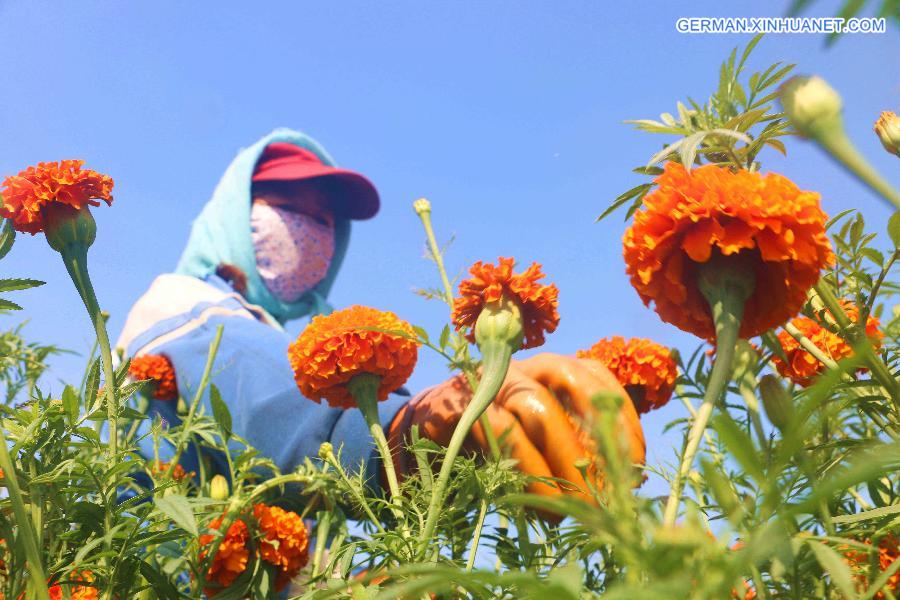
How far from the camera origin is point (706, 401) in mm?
355

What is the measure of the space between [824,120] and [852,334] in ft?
0.59

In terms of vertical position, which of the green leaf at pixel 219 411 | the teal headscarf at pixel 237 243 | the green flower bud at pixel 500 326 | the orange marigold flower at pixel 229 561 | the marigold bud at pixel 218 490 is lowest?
the orange marigold flower at pixel 229 561

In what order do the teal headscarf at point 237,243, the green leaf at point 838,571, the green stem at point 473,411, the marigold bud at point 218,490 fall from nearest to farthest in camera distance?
the green leaf at point 838,571, the green stem at point 473,411, the marigold bud at point 218,490, the teal headscarf at point 237,243

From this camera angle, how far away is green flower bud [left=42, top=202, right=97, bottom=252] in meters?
0.56

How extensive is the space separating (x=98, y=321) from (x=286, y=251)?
60.5 inches

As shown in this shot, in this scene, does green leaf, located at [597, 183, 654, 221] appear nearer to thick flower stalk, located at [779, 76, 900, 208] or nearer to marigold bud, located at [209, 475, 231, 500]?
thick flower stalk, located at [779, 76, 900, 208]

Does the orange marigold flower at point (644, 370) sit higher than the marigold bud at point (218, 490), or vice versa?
the orange marigold flower at point (644, 370)

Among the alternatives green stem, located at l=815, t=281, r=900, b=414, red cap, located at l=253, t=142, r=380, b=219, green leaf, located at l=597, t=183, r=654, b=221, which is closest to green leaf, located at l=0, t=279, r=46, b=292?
green leaf, located at l=597, t=183, r=654, b=221

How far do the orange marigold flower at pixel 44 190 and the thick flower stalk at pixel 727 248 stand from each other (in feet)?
1.29

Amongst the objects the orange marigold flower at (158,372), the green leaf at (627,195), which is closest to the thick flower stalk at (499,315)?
Answer: the green leaf at (627,195)

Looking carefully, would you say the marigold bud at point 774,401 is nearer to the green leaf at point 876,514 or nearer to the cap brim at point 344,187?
the green leaf at point 876,514

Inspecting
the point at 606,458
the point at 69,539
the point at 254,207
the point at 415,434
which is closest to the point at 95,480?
the point at 69,539

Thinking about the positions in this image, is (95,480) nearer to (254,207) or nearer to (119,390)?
(119,390)

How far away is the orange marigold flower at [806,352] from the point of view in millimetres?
601
